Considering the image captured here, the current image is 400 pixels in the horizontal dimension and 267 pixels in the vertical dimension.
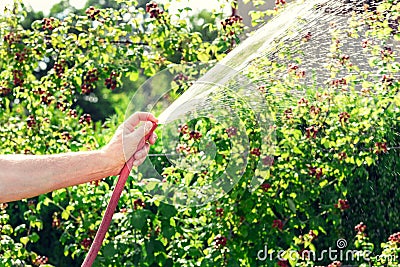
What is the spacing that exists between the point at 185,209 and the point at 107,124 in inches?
32.5

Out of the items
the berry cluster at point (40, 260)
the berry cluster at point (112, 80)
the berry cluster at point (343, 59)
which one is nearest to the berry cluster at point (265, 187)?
the berry cluster at point (343, 59)

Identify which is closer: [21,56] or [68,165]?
[68,165]

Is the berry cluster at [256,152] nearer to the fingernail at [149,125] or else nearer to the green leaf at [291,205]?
the green leaf at [291,205]

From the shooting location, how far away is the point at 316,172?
355 centimetres

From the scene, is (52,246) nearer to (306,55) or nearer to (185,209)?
(185,209)

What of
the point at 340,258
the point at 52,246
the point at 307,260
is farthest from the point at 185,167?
the point at 52,246

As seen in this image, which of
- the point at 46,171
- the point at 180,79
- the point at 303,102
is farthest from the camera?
the point at 303,102

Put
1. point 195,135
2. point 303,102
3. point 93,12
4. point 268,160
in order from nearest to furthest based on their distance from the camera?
point 268,160, point 195,135, point 303,102, point 93,12

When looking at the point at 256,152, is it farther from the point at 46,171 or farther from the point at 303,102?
the point at 46,171

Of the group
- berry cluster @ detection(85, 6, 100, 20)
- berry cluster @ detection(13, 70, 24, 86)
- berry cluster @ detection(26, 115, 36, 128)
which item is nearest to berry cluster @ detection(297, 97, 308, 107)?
berry cluster @ detection(85, 6, 100, 20)

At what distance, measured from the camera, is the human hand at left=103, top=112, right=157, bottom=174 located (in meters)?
2.06

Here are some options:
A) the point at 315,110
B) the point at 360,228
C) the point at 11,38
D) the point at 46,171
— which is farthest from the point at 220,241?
the point at 46,171

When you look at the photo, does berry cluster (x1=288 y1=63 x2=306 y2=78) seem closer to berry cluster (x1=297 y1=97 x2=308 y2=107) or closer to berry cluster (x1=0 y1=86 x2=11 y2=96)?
berry cluster (x1=297 y1=97 x2=308 y2=107)

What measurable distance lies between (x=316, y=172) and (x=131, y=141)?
1651mm
